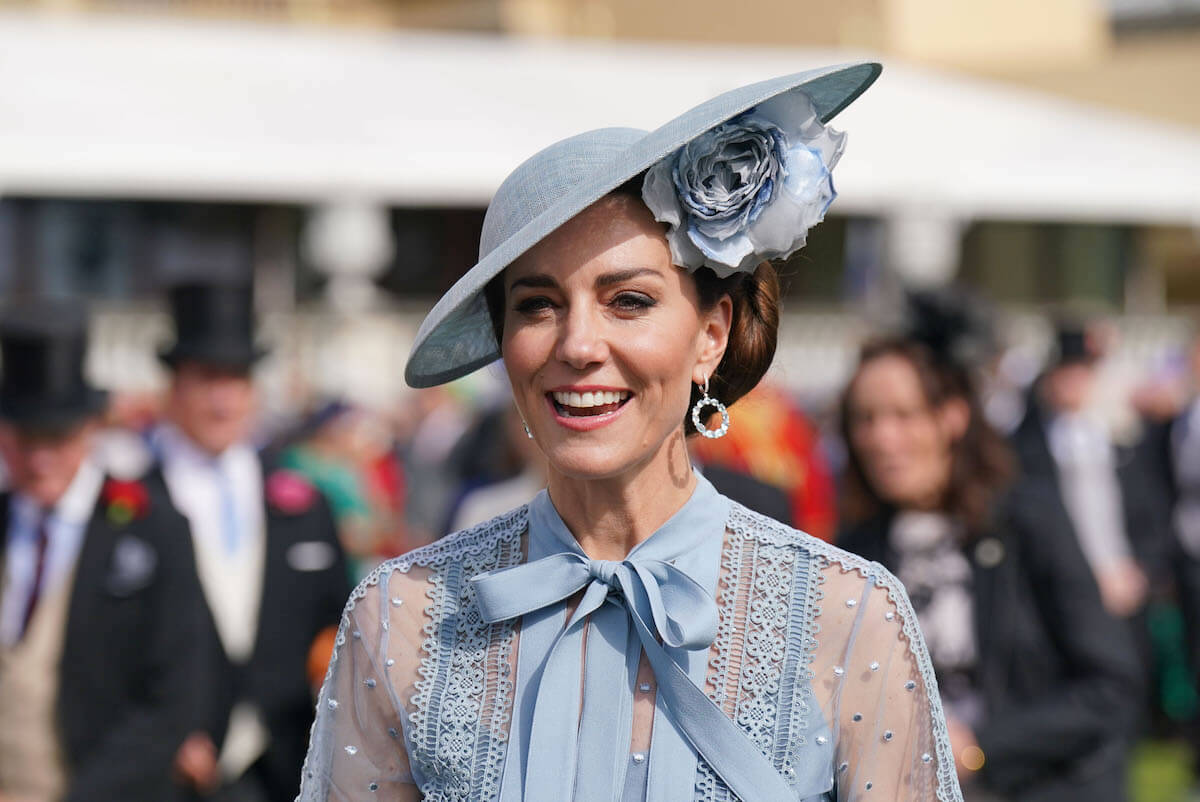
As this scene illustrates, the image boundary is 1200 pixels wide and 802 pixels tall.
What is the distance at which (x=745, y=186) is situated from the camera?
2414 mm

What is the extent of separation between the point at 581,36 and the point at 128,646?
23.9m

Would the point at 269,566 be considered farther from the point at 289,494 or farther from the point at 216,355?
the point at 216,355

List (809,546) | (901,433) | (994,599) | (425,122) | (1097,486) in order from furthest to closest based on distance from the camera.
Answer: (425,122) < (1097,486) < (901,433) < (994,599) < (809,546)

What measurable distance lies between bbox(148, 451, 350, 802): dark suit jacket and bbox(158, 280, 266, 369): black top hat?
0.75 metres

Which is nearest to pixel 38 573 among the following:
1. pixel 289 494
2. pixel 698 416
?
pixel 289 494

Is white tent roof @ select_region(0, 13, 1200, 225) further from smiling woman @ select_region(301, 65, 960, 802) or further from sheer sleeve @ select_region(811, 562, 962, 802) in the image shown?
sheer sleeve @ select_region(811, 562, 962, 802)

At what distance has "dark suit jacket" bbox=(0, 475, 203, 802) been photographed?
16.1 feet

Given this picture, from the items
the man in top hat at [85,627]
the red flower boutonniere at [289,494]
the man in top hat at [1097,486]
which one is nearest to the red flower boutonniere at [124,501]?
the man in top hat at [85,627]

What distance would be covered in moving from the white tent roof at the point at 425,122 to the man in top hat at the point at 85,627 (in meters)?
11.2

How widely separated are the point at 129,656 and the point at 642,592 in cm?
300

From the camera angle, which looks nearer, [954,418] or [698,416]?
[698,416]

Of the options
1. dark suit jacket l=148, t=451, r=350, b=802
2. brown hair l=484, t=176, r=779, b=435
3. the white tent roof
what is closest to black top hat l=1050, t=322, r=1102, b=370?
dark suit jacket l=148, t=451, r=350, b=802

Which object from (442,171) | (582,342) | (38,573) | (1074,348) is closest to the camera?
(582,342)

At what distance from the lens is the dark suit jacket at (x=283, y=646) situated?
17.4 ft
